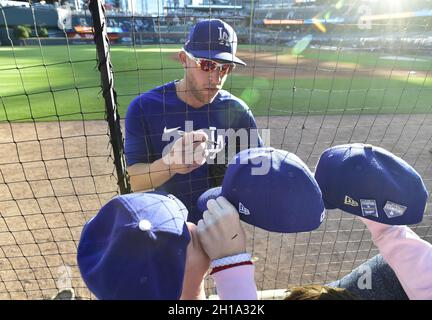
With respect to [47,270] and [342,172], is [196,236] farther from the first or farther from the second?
[47,270]

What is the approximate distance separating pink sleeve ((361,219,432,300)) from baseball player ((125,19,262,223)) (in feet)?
3.36

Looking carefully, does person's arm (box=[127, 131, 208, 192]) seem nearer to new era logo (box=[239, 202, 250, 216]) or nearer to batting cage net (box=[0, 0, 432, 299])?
batting cage net (box=[0, 0, 432, 299])

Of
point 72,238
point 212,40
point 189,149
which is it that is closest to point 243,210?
point 189,149

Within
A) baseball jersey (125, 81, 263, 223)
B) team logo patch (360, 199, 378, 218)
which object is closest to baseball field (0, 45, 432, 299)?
baseball jersey (125, 81, 263, 223)

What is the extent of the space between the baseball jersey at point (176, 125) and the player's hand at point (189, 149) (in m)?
0.36

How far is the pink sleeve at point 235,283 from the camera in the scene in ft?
3.30

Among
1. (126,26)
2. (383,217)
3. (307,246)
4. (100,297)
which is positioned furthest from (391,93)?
(126,26)

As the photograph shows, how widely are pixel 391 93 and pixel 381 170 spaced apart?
34.4 ft

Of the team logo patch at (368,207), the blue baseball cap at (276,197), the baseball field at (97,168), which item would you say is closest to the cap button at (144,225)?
the blue baseball cap at (276,197)

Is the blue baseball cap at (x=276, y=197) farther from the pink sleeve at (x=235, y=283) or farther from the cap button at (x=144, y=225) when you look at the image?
the cap button at (x=144, y=225)
